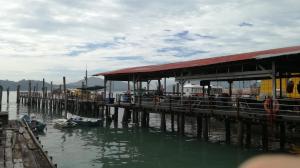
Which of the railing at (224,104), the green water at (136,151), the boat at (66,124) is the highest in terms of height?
the railing at (224,104)

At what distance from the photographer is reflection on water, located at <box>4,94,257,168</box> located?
17.2 meters

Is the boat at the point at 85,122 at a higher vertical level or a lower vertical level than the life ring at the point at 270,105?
lower

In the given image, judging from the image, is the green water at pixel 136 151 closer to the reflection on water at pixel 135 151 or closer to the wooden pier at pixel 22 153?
the reflection on water at pixel 135 151

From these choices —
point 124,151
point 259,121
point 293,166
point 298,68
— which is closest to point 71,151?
point 124,151

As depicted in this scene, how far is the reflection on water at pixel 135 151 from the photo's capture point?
1716 cm

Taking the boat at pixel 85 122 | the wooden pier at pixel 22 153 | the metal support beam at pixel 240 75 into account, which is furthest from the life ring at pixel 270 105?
the boat at pixel 85 122

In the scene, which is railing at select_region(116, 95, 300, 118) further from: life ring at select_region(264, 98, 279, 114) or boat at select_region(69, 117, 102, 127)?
boat at select_region(69, 117, 102, 127)

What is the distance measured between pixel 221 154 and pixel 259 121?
286 centimetres

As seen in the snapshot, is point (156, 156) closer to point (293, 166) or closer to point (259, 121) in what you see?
point (259, 121)

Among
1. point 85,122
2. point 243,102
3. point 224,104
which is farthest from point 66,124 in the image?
point 243,102

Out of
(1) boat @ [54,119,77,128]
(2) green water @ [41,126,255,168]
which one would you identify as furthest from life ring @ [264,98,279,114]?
(1) boat @ [54,119,77,128]

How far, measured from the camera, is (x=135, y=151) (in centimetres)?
2064

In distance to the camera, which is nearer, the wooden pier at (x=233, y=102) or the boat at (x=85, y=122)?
the wooden pier at (x=233, y=102)

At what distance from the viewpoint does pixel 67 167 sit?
16203 mm
